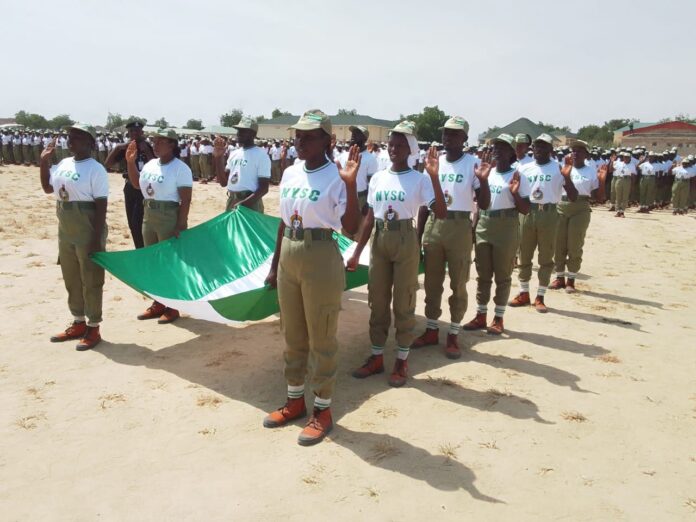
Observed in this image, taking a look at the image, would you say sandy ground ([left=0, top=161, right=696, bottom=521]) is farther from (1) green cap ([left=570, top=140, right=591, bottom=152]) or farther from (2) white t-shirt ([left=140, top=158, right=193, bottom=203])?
(1) green cap ([left=570, top=140, right=591, bottom=152])

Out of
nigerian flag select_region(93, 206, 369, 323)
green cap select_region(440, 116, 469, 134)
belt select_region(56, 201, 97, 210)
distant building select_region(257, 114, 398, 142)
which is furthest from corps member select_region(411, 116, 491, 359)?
distant building select_region(257, 114, 398, 142)

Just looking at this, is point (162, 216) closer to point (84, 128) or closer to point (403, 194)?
point (84, 128)

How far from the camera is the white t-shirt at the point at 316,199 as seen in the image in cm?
395

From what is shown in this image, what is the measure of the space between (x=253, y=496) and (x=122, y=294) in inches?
217

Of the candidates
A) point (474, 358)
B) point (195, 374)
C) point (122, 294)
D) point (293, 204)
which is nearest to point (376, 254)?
point (293, 204)

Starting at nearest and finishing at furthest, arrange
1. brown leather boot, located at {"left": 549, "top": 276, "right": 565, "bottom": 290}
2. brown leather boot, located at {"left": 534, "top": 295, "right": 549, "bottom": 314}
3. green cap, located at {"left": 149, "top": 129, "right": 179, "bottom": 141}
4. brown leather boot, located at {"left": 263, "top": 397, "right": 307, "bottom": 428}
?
brown leather boot, located at {"left": 263, "top": 397, "right": 307, "bottom": 428} → green cap, located at {"left": 149, "top": 129, "right": 179, "bottom": 141} → brown leather boot, located at {"left": 534, "top": 295, "right": 549, "bottom": 314} → brown leather boot, located at {"left": 549, "top": 276, "right": 565, "bottom": 290}

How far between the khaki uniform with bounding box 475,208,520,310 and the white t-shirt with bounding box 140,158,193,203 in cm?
362

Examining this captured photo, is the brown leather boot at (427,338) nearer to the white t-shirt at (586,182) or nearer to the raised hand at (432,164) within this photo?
the raised hand at (432,164)

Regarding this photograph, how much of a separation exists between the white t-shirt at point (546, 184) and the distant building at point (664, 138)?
190 feet

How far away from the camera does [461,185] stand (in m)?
5.75

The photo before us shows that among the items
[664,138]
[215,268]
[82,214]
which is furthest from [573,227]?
[664,138]

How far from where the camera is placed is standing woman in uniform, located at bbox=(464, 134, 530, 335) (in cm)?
646

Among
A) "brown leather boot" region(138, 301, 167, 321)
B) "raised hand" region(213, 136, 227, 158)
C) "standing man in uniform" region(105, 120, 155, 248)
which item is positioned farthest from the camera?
"standing man in uniform" region(105, 120, 155, 248)

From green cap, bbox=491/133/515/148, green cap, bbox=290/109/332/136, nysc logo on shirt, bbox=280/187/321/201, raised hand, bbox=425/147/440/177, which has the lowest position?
nysc logo on shirt, bbox=280/187/321/201
